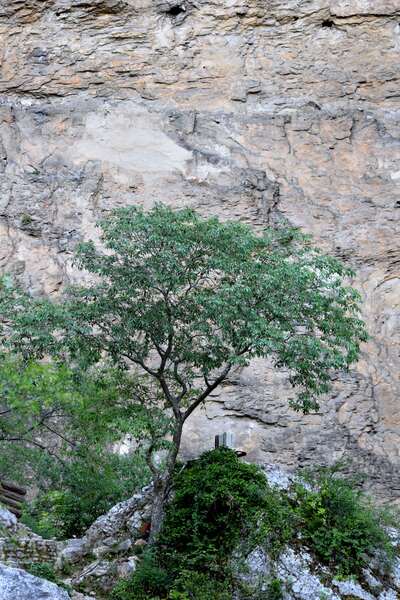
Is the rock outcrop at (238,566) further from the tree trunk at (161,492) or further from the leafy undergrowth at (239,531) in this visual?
the tree trunk at (161,492)

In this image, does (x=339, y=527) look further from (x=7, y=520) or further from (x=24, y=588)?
(x=24, y=588)

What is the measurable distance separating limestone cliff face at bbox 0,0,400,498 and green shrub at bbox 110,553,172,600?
894cm

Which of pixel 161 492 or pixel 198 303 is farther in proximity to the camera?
pixel 198 303

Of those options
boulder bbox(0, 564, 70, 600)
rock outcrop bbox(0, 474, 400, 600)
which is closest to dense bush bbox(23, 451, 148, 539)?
rock outcrop bbox(0, 474, 400, 600)

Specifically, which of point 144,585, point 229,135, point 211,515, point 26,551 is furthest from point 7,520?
point 229,135

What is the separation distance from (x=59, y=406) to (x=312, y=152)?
42.5ft

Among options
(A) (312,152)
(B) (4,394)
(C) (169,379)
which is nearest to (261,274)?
(C) (169,379)

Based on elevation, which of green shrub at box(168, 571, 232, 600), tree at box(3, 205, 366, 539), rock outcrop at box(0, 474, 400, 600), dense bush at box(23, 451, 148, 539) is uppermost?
tree at box(3, 205, 366, 539)

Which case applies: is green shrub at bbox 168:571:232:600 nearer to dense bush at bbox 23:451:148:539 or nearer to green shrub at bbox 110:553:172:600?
green shrub at bbox 110:553:172:600

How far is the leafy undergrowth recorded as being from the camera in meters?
11.5

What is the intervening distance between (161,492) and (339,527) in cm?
249

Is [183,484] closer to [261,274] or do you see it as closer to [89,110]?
[261,274]

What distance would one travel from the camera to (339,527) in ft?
41.0

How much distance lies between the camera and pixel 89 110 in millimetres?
25312
